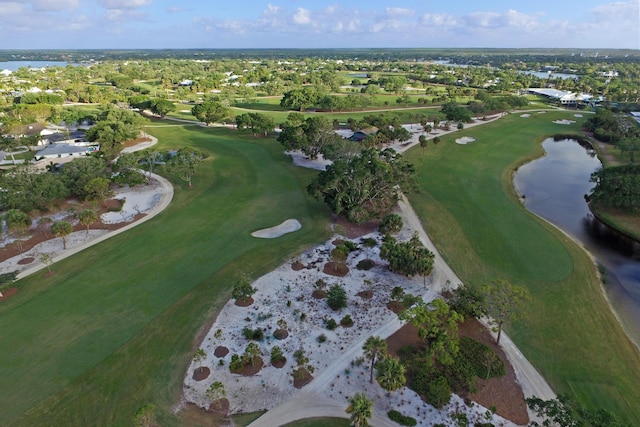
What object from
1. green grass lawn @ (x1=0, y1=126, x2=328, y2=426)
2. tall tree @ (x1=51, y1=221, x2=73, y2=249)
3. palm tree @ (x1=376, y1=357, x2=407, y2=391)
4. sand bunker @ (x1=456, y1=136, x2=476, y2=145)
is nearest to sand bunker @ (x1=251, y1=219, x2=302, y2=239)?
green grass lawn @ (x1=0, y1=126, x2=328, y2=426)

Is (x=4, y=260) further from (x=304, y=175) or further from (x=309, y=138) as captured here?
(x=309, y=138)

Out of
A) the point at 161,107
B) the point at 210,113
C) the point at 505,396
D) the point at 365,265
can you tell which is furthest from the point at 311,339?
the point at 161,107

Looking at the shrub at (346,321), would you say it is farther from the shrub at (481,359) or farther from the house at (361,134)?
the house at (361,134)

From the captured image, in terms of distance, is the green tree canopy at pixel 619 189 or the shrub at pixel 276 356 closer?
the shrub at pixel 276 356

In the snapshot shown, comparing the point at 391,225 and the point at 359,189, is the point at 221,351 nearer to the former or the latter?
the point at 391,225

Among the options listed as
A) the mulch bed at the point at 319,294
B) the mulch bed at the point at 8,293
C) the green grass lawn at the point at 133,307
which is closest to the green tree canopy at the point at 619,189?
the green grass lawn at the point at 133,307

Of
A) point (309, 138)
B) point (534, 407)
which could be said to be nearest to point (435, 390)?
point (534, 407)
